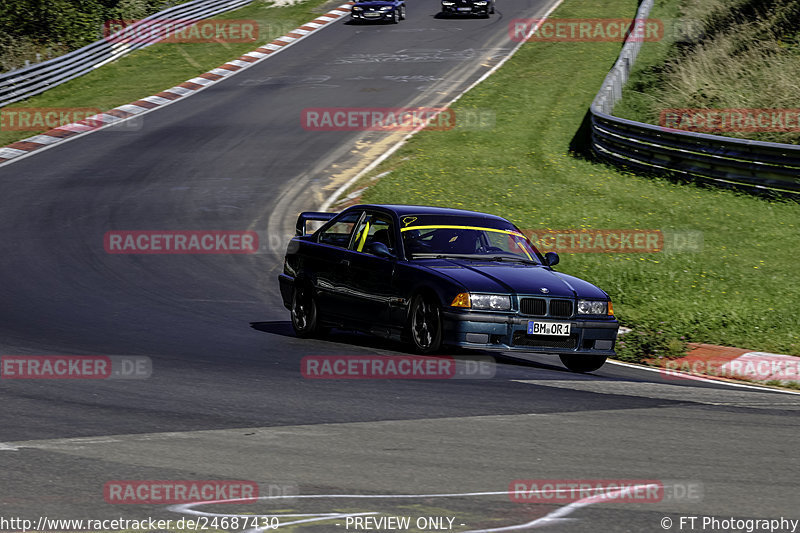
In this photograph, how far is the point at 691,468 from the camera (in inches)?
257

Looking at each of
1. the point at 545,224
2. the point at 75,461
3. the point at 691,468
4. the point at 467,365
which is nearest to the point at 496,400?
the point at 467,365

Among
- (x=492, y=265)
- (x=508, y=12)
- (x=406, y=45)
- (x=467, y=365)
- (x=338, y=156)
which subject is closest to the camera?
(x=467, y=365)

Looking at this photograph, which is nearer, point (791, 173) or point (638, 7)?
point (791, 173)

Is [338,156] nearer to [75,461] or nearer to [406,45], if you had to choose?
[406,45]

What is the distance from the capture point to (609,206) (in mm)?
20578

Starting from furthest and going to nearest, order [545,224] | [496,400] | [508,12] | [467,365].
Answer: [508,12]
[545,224]
[467,365]
[496,400]

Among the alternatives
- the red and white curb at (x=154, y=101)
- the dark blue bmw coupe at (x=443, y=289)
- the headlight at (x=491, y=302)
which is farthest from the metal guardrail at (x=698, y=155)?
the red and white curb at (x=154, y=101)

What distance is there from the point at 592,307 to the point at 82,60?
29.7 metres

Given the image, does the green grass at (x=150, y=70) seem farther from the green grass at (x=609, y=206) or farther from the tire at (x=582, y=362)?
the tire at (x=582, y=362)

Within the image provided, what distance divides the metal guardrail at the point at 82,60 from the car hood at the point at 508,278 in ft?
82.4

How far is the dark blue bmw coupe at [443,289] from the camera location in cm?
1038

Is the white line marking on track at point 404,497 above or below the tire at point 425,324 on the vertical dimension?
above

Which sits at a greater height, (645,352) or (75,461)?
(75,461)

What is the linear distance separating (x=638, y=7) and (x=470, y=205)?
85.0 ft
